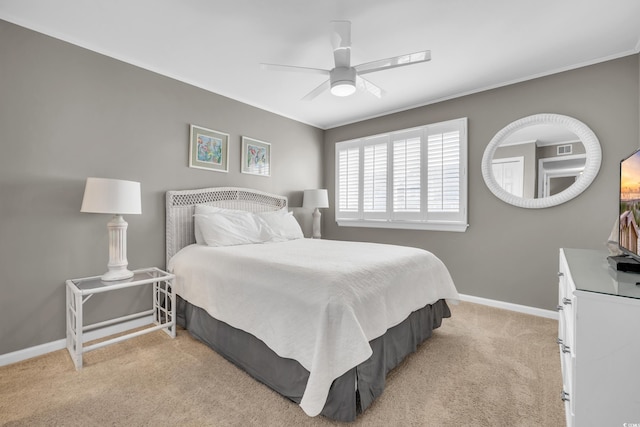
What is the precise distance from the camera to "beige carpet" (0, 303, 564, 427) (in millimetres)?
1551

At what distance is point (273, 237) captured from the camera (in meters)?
3.29

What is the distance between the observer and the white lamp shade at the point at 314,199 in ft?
14.1

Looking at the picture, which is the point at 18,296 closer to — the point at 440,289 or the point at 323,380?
the point at 323,380

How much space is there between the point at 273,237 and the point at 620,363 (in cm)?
281

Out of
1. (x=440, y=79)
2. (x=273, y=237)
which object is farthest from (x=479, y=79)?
(x=273, y=237)

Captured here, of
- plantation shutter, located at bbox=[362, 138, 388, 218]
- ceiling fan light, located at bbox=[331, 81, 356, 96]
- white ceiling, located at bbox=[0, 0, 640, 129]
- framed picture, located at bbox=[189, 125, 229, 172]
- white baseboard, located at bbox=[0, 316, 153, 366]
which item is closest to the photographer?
white ceiling, located at bbox=[0, 0, 640, 129]

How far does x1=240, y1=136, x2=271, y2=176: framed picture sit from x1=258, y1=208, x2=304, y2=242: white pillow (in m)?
0.69

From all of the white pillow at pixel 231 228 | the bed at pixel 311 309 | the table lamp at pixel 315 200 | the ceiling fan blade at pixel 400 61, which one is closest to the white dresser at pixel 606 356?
the bed at pixel 311 309

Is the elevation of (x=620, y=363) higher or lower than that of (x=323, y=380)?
higher

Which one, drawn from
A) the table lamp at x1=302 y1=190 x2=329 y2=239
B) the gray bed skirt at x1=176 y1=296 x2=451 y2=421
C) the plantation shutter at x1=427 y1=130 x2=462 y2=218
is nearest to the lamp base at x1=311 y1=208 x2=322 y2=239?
the table lamp at x1=302 y1=190 x2=329 y2=239

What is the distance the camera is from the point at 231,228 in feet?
9.87

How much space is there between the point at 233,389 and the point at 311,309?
82 cm

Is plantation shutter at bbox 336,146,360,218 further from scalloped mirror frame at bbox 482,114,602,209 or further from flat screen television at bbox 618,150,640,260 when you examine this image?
flat screen television at bbox 618,150,640,260

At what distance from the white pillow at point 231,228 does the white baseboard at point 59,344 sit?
3.27 feet
